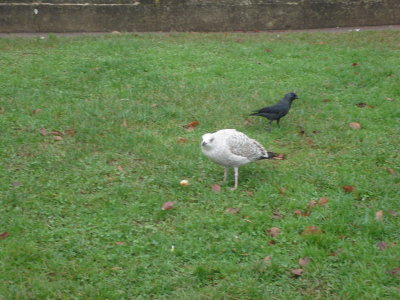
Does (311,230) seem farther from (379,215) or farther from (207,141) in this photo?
(207,141)

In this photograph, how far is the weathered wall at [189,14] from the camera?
11797 millimetres

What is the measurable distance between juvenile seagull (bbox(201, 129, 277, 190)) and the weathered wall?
710cm

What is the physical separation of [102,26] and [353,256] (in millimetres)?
8944

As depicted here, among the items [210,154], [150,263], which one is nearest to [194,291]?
[150,263]

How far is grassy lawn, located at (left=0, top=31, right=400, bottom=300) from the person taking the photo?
4.38 m

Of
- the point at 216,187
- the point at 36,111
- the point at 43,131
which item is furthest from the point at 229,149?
the point at 36,111

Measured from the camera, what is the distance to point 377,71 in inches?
363

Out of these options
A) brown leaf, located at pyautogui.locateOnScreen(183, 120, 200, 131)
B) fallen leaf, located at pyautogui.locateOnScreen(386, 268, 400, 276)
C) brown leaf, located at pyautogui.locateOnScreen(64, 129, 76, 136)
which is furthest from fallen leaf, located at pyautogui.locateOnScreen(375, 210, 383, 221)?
brown leaf, located at pyautogui.locateOnScreen(64, 129, 76, 136)

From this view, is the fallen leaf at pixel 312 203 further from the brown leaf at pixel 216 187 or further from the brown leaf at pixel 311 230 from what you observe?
the brown leaf at pixel 216 187

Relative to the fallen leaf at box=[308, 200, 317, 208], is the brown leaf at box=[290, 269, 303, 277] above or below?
below

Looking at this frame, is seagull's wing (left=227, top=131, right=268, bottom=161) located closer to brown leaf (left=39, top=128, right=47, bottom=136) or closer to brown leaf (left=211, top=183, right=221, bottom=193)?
brown leaf (left=211, top=183, right=221, bottom=193)

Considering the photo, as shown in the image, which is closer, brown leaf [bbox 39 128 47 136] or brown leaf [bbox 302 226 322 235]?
→ brown leaf [bbox 302 226 322 235]

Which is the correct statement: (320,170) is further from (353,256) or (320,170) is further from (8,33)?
(8,33)

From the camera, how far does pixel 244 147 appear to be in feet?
18.5
